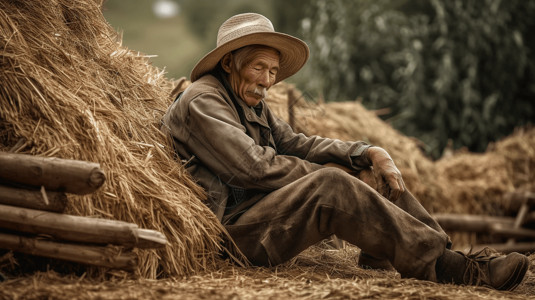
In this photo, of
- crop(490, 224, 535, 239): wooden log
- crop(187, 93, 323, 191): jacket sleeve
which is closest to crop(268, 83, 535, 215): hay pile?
crop(490, 224, 535, 239): wooden log

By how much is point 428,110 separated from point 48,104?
8832mm

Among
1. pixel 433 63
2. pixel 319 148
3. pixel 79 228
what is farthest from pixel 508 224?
pixel 79 228

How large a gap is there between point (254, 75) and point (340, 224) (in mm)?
1115

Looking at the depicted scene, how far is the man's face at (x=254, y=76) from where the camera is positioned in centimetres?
372

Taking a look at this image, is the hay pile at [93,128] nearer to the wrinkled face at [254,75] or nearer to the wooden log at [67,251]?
the wooden log at [67,251]

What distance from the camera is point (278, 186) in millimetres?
3449

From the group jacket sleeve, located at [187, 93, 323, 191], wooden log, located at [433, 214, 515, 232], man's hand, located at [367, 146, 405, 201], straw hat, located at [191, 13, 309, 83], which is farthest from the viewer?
wooden log, located at [433, 214, 515, 232]

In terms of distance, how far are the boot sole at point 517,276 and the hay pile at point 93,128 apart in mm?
1632

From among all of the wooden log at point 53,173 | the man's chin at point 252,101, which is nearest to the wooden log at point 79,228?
the wooden log at point 53,173

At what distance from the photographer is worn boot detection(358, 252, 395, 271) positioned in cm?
377

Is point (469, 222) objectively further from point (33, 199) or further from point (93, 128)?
point (33, 199)

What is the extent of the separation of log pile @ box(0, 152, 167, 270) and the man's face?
1332 millimetres

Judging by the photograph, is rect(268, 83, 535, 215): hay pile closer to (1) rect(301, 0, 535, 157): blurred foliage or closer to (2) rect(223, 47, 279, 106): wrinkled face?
(2) rect(223, 47, 279, 106): wrinkled face

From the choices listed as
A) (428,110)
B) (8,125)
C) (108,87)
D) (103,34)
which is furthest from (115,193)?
(428,110)
